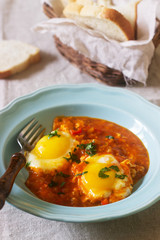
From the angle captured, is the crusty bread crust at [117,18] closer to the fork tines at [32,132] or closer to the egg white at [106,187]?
the fork tines at [32,132]

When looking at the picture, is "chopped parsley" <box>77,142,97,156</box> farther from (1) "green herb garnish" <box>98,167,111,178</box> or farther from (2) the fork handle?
(2) the fork handle

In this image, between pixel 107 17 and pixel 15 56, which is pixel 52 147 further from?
pixel 15 56

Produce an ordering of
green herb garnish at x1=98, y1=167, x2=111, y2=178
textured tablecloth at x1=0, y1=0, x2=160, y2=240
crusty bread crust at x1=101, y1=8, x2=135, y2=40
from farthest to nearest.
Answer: crusty bread crust at x1=101, y1=8, x2=135, y2=40
green herb garnish at x1=98, y1=167, x2=111, y2=178
textured tablecloth at x1=0, y1=0, x2=160, y2=240

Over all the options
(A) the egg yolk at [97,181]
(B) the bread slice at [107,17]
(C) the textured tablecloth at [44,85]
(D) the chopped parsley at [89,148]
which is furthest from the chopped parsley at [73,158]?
(B) the bread slice at [107,17]

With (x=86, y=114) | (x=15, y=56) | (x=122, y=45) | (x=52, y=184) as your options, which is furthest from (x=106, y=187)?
(x=15, y=56)

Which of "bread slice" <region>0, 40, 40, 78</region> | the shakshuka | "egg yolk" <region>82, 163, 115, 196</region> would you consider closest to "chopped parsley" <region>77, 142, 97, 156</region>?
the shakshuka

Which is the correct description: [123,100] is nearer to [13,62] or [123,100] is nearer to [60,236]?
[60,236]
